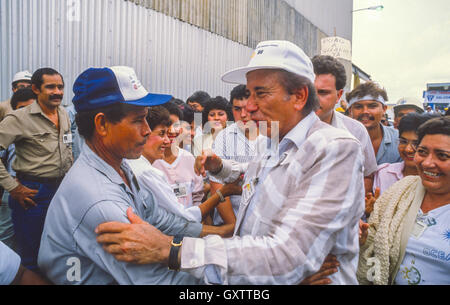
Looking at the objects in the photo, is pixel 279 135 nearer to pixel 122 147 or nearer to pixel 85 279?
pixel 122 147

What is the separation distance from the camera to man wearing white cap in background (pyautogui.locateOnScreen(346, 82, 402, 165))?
4.05 m

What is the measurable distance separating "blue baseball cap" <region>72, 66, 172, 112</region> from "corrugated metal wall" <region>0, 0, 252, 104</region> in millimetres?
3990

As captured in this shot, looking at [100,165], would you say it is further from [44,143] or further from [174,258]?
[44,143]

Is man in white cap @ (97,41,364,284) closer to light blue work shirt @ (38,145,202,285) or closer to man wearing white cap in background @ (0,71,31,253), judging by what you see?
light blue work shirt @ (38,145,202,285)

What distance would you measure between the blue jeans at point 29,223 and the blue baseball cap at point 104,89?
281 centimetres

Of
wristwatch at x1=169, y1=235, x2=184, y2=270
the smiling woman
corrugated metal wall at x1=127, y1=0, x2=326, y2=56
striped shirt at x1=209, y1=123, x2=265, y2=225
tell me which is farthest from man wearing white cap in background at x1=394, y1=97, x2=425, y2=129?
corrugated metal wall at x1=127, y1=0, x2=326, y2=56

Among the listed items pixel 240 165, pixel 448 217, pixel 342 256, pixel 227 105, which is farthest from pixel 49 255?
pixel 227 105

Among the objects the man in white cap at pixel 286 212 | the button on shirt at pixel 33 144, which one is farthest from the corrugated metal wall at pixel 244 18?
the man in white cap at pixel 286 212

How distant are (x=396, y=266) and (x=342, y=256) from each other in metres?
1.02

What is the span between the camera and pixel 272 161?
1.86 meters

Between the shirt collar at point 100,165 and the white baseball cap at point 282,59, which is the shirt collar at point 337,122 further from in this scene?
the shirt collar at point 100,165

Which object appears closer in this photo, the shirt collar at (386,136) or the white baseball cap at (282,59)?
the white baseball cap at (282,59)

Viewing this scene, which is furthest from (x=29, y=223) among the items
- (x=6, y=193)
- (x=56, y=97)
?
(x=56, y=97)

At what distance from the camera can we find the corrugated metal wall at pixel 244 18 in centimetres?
813
